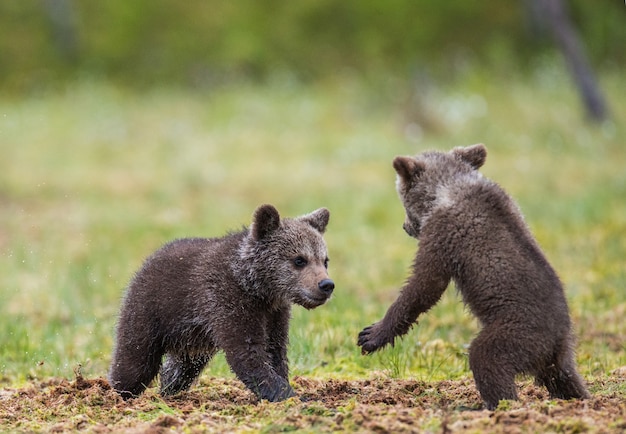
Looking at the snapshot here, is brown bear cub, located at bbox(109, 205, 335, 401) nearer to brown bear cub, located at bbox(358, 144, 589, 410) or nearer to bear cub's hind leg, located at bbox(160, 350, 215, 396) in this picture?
bear cub's hind leg, located at bbox(160, 350, 215, 396)

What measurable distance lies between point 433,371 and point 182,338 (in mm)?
2059

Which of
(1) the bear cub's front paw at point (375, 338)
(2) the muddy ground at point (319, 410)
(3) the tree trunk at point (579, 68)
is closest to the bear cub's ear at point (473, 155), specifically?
(1) the bear cub's front paw at point (375, 338)

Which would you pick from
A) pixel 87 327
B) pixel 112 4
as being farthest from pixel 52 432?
pixel 112 4

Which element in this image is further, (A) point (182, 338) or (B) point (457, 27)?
(B) point (457, 27)

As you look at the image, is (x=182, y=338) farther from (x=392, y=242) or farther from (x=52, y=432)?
(x=392, y=242)

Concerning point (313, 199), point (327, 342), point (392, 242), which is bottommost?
point (327, 342)

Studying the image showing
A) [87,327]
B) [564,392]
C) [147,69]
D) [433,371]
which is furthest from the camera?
[147,69]

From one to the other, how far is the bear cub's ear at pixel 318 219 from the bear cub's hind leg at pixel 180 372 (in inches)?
50.8

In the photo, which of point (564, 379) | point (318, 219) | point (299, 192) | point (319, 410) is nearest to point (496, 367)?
point (564, 379)

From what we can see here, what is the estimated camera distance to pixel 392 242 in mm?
15727

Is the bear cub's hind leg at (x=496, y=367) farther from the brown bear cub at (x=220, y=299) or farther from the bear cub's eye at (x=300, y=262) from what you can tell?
the bear cub's eye at (x=300, y=262)

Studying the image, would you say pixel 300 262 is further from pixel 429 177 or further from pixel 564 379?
pixel 564 379

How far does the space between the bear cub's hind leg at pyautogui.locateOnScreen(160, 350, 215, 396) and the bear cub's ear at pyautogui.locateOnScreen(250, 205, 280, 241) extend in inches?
40.0

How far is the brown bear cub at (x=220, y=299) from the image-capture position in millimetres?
6953
